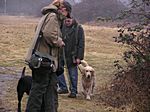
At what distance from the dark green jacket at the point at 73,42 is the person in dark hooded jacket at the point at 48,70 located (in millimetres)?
3219

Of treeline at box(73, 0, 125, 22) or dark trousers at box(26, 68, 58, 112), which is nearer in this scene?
dark trousers at box(26, 68, 58, 112)

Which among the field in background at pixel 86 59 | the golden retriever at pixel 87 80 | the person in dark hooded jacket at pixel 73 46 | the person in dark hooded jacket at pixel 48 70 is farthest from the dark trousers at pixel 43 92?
the golden retriever at pixel 87 80

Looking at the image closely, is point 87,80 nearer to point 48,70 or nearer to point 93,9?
point 48,70

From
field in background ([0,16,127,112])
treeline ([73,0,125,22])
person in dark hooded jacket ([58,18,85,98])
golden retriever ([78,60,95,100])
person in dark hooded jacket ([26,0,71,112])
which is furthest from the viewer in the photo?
treeline ([73,0,125,22])

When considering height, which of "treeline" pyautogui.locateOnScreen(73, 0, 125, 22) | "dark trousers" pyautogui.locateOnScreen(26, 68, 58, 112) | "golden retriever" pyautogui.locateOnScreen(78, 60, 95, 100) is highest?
"dark trousers" pyautogui.locateOnScreen(26, 68, 58, 112)

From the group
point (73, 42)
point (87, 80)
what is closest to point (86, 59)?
point (87, 80)

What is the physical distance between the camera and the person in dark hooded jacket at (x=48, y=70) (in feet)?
21.5

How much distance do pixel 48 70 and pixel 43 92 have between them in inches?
14.8

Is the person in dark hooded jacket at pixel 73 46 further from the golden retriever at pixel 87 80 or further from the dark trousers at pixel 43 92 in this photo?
the dark trousers at pixel 43 92

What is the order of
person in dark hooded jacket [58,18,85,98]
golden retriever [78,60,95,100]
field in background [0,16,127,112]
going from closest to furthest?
field in background [0,16,127,112] → person in dark hooded jacket [58,18,85,98] → golden retriever [78,60,95,100]

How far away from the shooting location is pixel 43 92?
6.75m

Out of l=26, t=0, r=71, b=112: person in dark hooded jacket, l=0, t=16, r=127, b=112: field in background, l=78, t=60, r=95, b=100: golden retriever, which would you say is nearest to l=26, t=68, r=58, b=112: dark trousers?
l=26, t=0, r=71, b=112: person in dark hooded jacket

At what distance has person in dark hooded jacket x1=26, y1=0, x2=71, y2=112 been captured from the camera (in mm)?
6551

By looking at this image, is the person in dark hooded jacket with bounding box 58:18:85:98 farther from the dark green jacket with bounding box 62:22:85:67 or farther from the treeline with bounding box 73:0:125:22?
the treeline with bounding box 73:0:125:22
